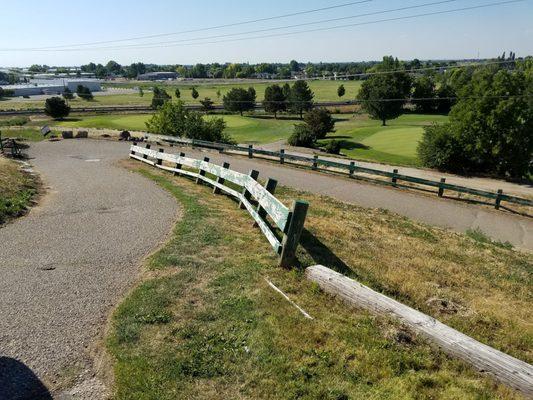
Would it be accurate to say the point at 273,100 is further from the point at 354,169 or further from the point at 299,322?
the point at 299,322

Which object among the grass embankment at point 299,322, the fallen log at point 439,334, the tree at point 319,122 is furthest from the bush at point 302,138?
the fallen log at point 439,334

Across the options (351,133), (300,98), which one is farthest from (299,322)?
(300,98)

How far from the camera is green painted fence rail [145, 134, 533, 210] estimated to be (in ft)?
55.7

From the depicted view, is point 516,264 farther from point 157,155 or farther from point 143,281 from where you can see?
point 157,155

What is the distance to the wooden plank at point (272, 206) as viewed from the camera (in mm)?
7453

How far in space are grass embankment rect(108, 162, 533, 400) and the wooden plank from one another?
761mm

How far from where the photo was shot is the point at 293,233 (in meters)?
7.21

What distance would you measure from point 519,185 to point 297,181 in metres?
21.1

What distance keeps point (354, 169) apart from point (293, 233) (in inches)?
548

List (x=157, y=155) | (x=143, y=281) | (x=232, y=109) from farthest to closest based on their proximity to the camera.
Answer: (x=232, y=109) < (x=157, y=155) < (x=143, y=281)

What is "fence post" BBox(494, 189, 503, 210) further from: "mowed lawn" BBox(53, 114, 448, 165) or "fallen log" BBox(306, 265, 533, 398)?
"mowed lawn" BBox(53, 114, 448, 165)

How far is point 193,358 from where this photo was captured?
488cm

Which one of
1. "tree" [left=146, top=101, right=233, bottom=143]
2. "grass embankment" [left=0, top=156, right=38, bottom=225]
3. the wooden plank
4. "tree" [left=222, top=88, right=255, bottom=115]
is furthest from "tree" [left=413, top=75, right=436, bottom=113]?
the wooden plank

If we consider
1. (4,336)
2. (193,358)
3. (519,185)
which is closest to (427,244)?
(193,358)
